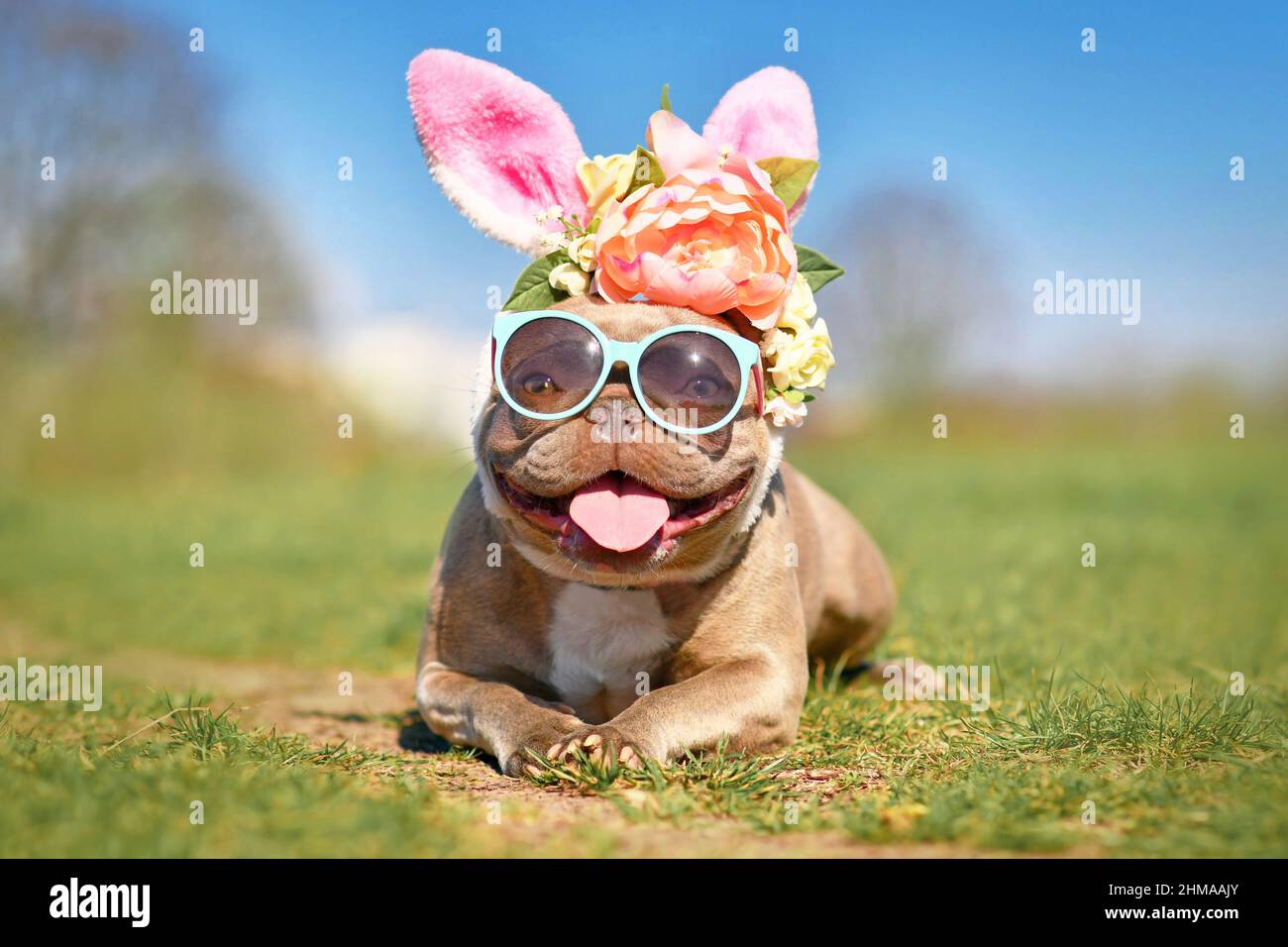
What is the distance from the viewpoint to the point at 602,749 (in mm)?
3143

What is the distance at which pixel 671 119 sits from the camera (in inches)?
142

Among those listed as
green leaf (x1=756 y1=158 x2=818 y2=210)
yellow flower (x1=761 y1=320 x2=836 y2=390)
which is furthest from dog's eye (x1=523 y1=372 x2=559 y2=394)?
green leaf (x1=756 y1=158 x2=818 y2=210)

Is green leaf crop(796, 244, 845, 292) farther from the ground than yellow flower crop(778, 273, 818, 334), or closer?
farther from the ground

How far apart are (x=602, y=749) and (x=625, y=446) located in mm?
837

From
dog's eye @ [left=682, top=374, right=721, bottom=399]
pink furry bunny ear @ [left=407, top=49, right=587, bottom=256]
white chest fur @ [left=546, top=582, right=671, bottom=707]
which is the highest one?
pink furry bunny ear @ [left=407, top=49, right=587, bottom=256]

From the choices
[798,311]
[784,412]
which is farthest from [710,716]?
[798,311]

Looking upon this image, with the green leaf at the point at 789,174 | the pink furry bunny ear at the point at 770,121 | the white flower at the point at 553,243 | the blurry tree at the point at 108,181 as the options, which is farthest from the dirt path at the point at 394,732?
the blurry tree at the point at 108,181

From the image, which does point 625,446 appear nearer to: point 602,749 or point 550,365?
point 550,365

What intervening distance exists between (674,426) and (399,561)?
6.08 m

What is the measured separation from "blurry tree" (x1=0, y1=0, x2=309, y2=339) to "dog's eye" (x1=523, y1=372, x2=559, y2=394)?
17.6m

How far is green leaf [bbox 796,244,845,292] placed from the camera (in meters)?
3.85

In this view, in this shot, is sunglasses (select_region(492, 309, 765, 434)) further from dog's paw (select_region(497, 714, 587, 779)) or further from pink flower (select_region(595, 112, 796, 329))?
dog's paw (select_region(497, 714, 587, 779))

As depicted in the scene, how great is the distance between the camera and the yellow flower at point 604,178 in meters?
3.62
